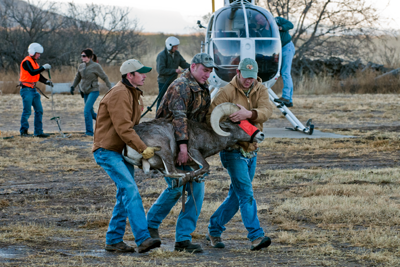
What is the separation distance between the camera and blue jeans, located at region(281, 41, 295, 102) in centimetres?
1257

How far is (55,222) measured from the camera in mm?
6445

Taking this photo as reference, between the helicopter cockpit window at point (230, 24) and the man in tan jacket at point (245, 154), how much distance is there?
7335 mm

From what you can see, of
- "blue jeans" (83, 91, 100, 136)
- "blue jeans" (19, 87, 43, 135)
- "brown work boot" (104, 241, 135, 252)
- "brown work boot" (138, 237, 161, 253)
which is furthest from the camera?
"blue jeans" (83, 91, 100, 136)

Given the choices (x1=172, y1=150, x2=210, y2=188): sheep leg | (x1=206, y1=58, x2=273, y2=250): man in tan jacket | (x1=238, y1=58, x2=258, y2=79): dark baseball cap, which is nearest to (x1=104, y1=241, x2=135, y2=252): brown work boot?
(x1=172, y1=150, x2=210, y2=188): sheep leg

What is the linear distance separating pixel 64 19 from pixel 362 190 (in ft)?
106

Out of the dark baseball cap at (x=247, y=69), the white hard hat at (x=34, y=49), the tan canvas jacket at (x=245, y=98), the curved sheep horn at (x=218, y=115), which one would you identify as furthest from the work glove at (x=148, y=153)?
the white hard hat at (x=34, y=49)

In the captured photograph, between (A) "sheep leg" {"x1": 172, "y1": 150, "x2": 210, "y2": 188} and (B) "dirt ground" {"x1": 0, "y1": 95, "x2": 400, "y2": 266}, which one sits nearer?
(A) "sheep leg" {"x1": 172, "y1": 150, "x2": 210, "y2": 188}

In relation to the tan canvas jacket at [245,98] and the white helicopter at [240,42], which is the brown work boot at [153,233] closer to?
the tan canvas jacket at [245,98]

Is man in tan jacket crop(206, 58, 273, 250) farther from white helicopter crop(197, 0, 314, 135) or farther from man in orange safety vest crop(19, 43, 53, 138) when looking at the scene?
man in orange safety vest crop(19, 43, 53, 138)

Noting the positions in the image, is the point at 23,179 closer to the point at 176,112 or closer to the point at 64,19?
the point at 176,112

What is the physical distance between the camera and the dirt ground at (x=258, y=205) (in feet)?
16.4

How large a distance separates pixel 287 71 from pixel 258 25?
1271 millimetres

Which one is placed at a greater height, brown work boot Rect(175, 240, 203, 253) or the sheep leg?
the sheep leg

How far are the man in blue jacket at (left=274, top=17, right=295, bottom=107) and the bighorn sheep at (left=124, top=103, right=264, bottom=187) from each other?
729 cm
